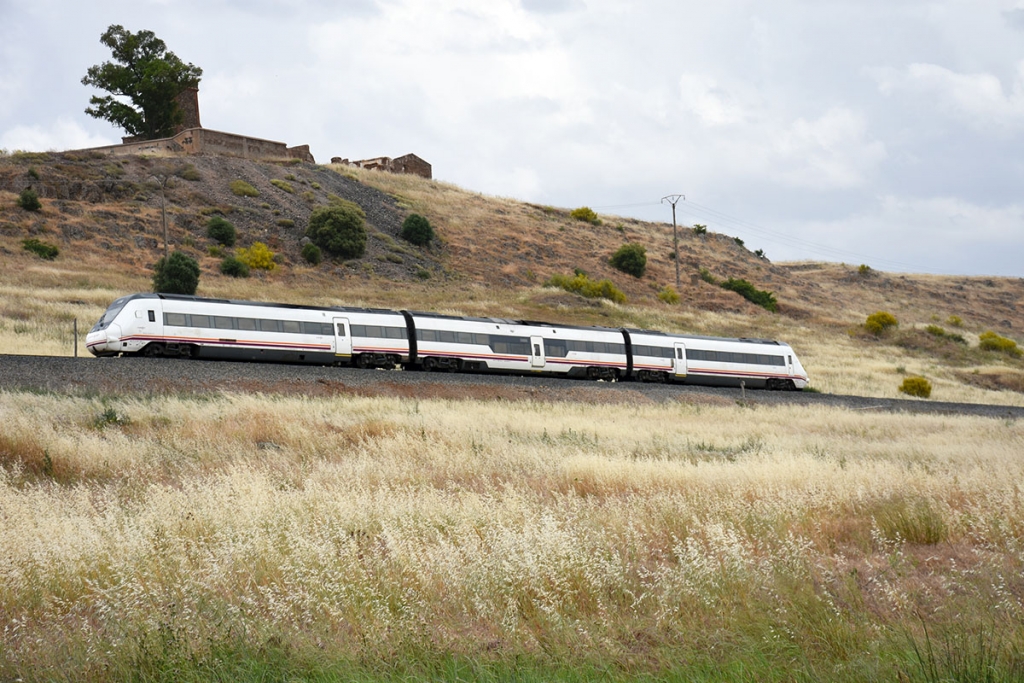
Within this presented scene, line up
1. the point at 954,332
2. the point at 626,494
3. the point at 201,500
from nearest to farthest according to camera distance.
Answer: the point at 201,500, the point at 626,494, the point at 954,332

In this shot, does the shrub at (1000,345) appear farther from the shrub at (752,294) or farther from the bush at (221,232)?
the bush at (221,232)

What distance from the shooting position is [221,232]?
206 feet

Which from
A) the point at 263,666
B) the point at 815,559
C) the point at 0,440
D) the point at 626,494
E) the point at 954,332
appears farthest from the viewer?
the point at 954,332

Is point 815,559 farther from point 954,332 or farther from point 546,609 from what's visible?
point 954,332

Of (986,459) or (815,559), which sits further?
(986,459)

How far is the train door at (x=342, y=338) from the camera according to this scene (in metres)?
31.2

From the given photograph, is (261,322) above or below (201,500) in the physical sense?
above

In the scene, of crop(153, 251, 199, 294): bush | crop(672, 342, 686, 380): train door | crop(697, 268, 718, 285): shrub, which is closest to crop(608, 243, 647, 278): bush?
crop(697, 268, 718, 285): shrub

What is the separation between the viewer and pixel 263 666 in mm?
5684

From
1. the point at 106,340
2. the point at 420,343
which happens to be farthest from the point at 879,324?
the point at 106,340

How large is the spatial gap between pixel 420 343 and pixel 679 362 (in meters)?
12.7

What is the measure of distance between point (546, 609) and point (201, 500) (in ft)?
16.2

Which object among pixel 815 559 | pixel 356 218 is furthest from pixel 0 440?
pixel 356 218

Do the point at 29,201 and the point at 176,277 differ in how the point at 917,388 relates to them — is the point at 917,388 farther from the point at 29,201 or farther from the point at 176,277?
the point at 29,201
